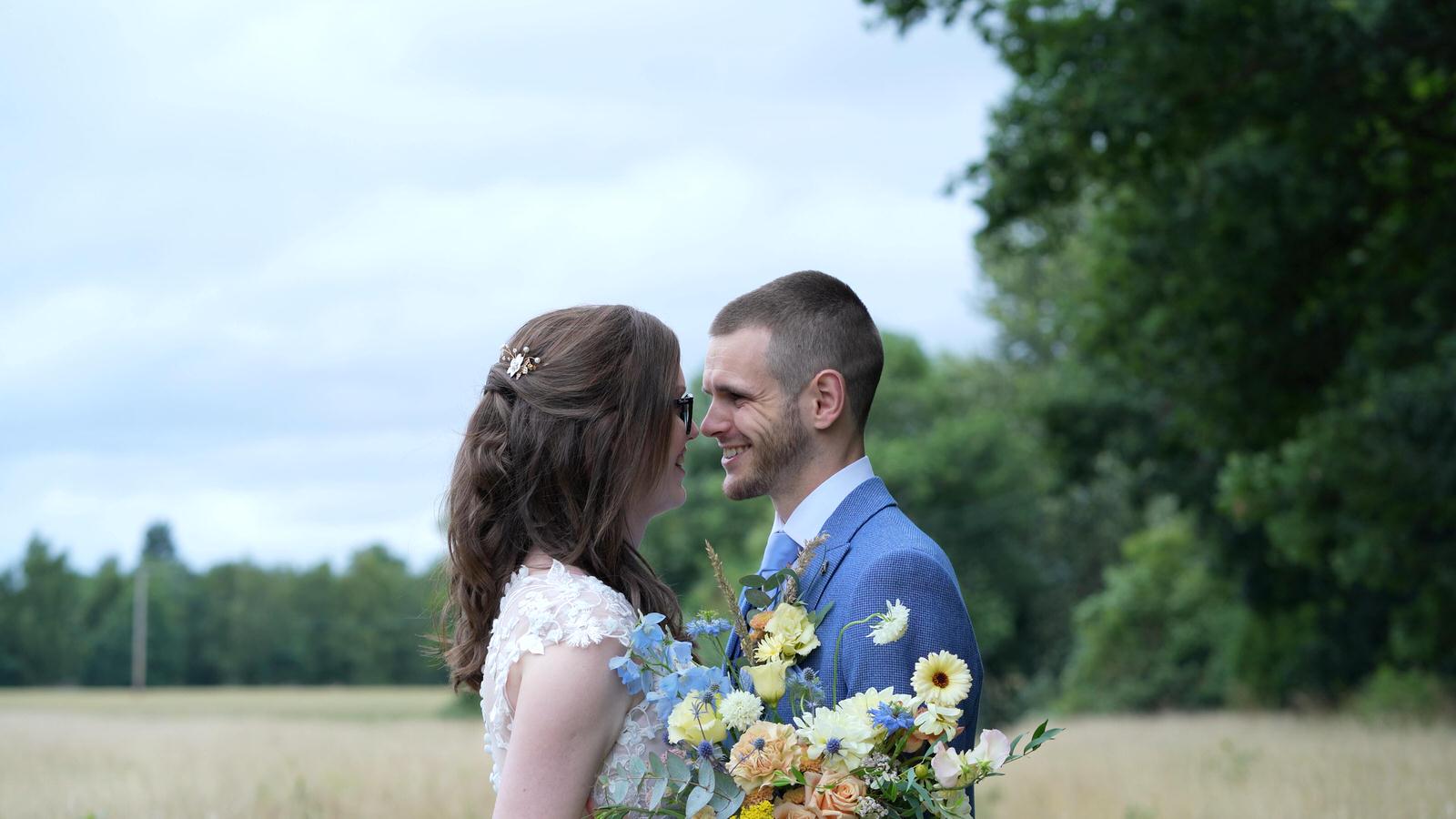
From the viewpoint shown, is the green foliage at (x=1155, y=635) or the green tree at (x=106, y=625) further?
the green tree at (x=106, y=625)

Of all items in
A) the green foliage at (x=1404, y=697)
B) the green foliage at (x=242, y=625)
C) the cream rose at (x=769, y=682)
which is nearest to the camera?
the cream rose at (x=769, y=682)

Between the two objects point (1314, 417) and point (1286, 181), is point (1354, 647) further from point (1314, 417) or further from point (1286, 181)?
point (1286, 181)

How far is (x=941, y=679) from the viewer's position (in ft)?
9.62

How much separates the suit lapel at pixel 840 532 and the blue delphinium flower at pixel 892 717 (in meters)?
0.57

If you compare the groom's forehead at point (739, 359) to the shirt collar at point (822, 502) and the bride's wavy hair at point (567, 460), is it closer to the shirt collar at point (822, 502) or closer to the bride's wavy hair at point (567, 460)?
the bride's wavy hair at point (567, 460)

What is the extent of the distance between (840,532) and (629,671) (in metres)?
0.80

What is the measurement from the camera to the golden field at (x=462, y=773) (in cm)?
902

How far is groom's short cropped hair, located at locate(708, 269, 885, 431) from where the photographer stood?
375cm

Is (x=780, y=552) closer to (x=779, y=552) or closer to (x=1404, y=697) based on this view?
(x=779, y=552)

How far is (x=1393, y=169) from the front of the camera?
41.6 ft

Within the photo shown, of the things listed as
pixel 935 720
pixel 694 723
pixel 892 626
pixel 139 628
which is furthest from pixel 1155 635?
pixel 694 723

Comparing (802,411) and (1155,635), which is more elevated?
(802,411)

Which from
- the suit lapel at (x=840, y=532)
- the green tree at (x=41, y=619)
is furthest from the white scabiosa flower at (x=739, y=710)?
the green tree at (x=41, y=619)

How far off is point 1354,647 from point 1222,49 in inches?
637
